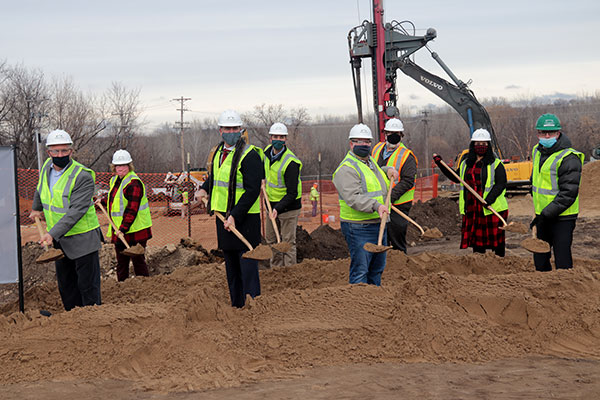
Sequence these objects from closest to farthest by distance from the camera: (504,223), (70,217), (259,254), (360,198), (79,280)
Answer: (259,254), (70,217), (79,280), (360,198), (504,223)

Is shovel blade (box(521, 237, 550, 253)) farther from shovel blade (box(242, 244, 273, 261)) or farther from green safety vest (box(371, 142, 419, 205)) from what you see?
shovel blade (box(242, 244, 273, 261))

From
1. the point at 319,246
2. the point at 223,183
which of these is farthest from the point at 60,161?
the point at 319,246

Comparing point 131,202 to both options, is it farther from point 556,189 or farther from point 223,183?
point 556,189

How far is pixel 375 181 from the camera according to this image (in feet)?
19.7

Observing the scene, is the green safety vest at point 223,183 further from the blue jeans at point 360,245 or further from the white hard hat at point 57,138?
the white hard hat at point 57,138

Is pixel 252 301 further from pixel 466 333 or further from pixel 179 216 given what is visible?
pixel 179 216

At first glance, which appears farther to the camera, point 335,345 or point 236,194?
point 236,194

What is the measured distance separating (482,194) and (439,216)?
7951mm

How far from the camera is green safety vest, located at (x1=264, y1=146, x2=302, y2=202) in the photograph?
315 inches

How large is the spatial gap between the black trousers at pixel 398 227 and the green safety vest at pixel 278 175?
1277 mm

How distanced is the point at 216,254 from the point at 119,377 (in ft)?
18.8

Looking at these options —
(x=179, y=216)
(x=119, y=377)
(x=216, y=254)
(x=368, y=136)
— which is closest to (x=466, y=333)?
(x=368, y=136)

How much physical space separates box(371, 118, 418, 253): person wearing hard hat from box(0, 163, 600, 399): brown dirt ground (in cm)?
195

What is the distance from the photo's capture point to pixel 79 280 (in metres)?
5.70
